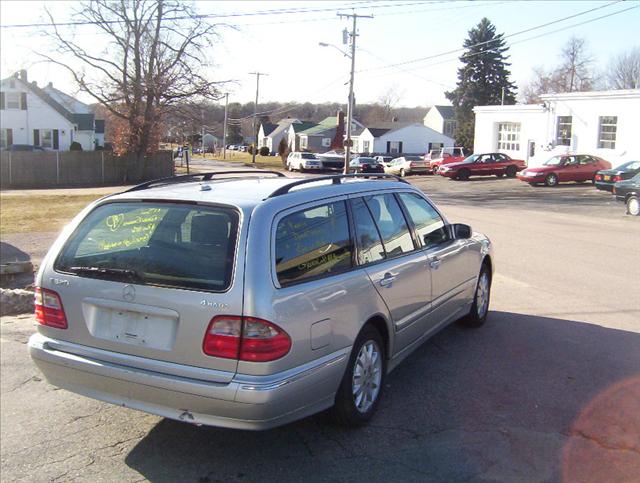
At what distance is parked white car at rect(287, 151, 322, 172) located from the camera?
5869cm

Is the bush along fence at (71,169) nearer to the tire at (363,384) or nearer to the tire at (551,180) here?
the tire at (551,180)

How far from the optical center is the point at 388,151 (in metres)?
79.9

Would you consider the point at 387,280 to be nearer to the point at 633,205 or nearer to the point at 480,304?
the point at 480,304

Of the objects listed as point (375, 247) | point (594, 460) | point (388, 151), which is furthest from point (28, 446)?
point (388, 151)

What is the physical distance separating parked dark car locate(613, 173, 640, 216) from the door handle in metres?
19.3

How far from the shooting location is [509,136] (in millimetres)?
46500

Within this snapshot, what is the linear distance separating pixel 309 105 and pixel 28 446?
143678 millimetres

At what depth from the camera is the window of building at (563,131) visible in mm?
40188

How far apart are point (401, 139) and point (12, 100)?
45.3m

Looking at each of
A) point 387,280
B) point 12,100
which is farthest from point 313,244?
point 12,100

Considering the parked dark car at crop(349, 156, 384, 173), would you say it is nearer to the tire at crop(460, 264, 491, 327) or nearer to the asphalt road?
the tire at crop(460, 264, 491, 327)

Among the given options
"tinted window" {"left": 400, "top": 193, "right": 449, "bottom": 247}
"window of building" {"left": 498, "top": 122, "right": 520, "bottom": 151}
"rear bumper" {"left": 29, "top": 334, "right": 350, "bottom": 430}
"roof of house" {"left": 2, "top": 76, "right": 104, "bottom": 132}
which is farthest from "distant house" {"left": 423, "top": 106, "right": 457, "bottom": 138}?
"rear bumper" {"left": 29, "top": 334, "right": 350, "bottom": 430}

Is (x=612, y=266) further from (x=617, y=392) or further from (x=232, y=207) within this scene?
(x=232, y=207)

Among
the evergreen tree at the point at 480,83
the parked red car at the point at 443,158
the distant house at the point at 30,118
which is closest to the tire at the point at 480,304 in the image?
the parked red car at the point at 443,158
